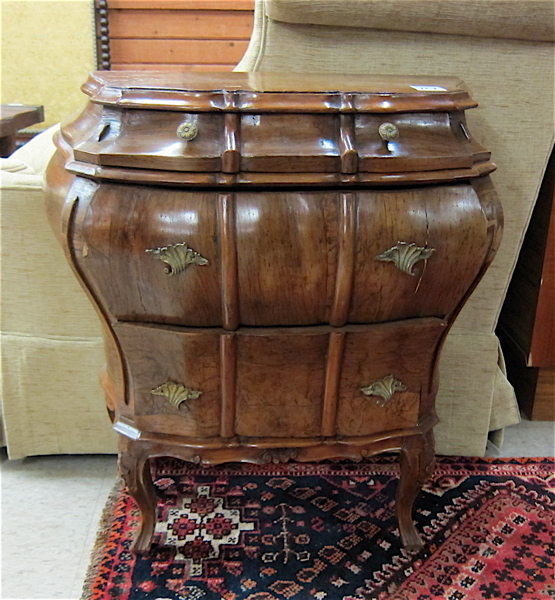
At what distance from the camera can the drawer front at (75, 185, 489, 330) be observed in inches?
43.1

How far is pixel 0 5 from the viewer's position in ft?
13.3

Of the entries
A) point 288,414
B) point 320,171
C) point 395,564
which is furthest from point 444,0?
point 395,564

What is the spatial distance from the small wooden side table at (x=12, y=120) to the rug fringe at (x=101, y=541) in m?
1.27

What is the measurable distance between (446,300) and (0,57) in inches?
156

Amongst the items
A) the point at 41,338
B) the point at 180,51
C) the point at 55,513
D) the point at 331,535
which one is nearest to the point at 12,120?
the point at 41,338

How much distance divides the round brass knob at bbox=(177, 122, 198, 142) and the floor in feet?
3.24

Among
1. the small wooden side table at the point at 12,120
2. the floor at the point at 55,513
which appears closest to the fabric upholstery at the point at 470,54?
the floor at the point at 55,513

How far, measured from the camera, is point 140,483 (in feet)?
4.59

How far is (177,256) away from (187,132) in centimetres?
21

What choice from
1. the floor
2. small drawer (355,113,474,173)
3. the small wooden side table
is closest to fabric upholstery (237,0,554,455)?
small drawer (355,113,474,173)

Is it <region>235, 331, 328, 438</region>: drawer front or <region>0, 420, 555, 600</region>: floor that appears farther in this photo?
<region>0, 420, 555, 600</region>: floor

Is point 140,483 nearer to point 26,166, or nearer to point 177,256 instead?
point 177,256

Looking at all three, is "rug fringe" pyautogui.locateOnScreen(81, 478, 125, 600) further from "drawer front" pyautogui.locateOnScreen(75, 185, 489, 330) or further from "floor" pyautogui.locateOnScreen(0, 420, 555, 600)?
"drawer front" pyautogui.locateOnScreen(75, 185, 489, 330)

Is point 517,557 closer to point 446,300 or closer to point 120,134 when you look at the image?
point 446,300
